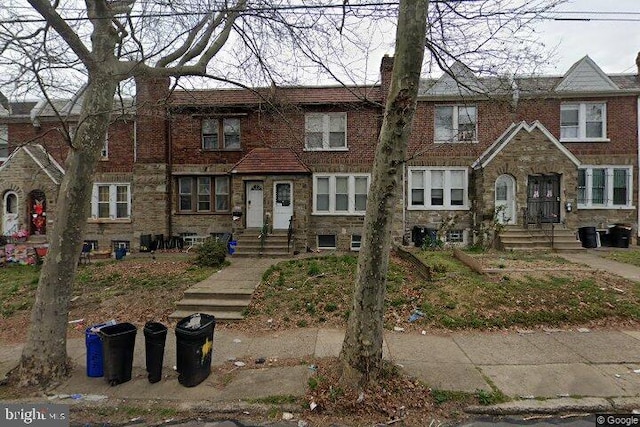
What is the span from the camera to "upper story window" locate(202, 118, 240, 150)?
15.5 meters

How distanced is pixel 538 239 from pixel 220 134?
14912 mm

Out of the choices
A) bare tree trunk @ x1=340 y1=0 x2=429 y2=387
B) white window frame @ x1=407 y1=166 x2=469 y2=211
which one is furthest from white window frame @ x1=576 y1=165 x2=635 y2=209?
bare tree trunk @ x1=340 y1=0 x2=429 y2=387

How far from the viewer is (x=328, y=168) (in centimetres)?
1502

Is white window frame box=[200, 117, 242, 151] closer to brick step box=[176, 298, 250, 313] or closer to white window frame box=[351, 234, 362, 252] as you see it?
white window frame box=[351, 234, 362, 252]

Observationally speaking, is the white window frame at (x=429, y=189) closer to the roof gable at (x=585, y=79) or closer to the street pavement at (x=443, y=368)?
the roof gable at (x=585, y=79)

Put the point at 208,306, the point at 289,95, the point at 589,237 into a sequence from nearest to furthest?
the point at 208,306, the point at 589,237, the point at 289,95

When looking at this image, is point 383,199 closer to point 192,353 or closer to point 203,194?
point 192,353

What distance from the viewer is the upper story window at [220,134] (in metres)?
15.5

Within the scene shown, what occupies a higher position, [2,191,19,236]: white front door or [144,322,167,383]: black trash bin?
[2,191,19,236]: white front door

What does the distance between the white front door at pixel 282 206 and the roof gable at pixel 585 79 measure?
13.4 m

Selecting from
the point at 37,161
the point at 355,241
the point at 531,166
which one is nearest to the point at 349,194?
the point at 355,241

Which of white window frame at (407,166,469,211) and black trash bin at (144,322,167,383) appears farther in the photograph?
white window frame at (407,166,469,211)

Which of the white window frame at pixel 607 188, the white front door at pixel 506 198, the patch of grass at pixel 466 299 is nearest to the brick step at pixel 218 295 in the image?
the patch of grass at pixel 466 299

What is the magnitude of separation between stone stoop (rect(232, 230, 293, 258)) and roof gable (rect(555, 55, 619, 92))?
571 inches
